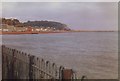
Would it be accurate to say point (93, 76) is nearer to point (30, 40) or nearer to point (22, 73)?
point (22, 73)

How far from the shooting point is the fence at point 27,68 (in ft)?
10.5

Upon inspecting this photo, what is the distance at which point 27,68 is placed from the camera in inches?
162

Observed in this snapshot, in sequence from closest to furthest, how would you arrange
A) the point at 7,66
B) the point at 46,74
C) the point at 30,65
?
the point at 46,74
the point at 30,65
the point at 7,66

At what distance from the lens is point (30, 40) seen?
12711mm

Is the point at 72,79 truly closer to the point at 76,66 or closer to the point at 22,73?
the point at 22,73

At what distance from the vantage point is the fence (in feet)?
10.5

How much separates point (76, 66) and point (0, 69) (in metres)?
3.12

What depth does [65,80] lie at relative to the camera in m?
2.82

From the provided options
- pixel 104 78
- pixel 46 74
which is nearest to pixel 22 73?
pixel 46 74

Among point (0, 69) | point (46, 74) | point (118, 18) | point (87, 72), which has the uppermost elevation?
point (118, 18)

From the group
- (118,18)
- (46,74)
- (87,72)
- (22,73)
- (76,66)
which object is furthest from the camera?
(76,66)

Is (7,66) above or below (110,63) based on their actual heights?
above

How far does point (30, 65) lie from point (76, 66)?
13.8 feet

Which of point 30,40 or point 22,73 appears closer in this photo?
point 22,73
